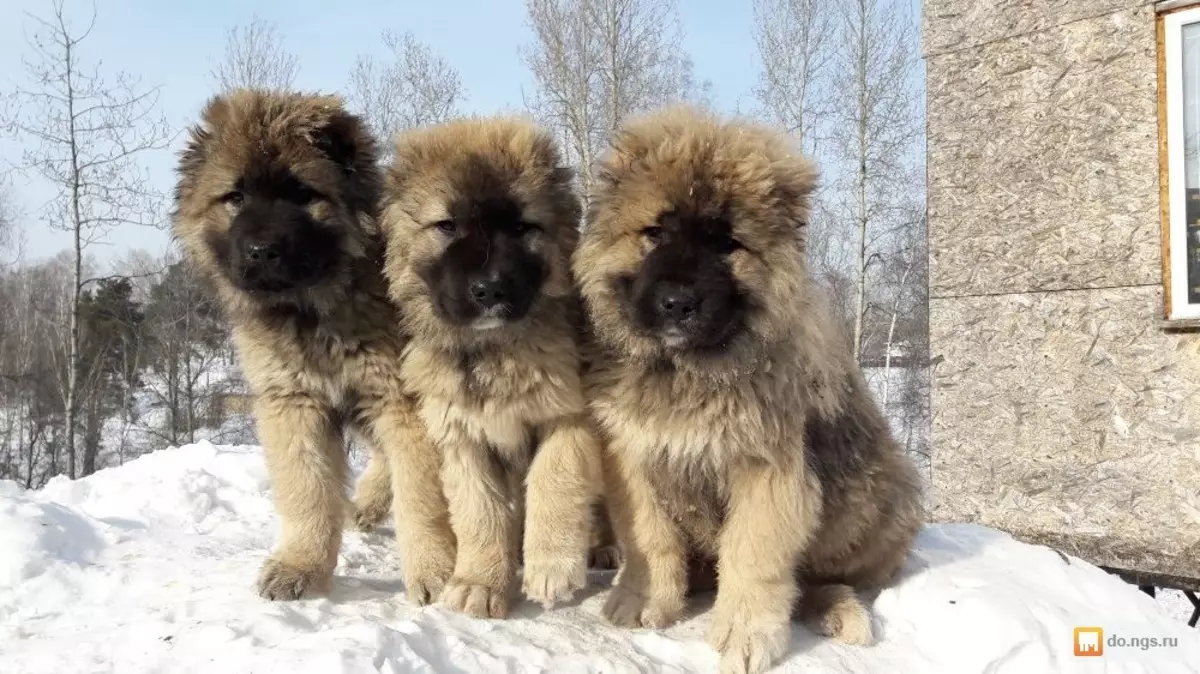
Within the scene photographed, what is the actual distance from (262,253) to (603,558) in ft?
6.93

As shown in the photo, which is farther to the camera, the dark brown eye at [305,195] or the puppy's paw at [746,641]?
the dark brown eye at [305,195]

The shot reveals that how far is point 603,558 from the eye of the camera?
3807mm

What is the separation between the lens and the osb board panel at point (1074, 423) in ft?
16.6

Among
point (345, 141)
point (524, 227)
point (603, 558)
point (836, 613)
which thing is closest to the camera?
point (836, 613)

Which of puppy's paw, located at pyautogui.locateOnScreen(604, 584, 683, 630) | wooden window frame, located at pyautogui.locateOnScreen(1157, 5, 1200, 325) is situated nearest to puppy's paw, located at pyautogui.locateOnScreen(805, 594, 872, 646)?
puppy's paw, located at pyautogui.locateOnScreen(604, 584, 683, 630)

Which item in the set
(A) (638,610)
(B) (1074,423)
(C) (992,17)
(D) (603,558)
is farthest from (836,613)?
(C) (992,17)

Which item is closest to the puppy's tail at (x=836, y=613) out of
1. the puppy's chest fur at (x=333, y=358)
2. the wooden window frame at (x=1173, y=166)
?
the puppy's chest fur at (x=333, y=358)

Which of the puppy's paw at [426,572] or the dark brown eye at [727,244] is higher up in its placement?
the dark brown eye at [727,244]

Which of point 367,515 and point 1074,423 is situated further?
point 1074,423

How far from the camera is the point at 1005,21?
5.68 metres

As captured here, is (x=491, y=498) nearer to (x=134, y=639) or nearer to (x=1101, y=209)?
(x=134, y=639)

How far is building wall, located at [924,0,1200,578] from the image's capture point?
5.07 meters

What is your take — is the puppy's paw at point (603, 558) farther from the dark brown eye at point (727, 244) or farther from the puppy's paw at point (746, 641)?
the dark brown eye at point (727, 244)

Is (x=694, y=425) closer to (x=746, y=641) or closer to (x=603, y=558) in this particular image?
(x=746, y=641)
